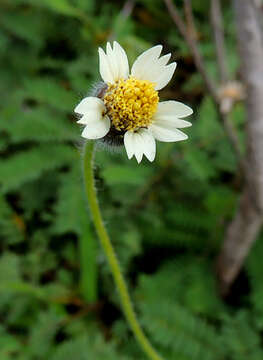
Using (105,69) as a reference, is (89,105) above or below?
below

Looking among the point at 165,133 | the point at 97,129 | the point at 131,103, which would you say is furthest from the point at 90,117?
the point at 165,133

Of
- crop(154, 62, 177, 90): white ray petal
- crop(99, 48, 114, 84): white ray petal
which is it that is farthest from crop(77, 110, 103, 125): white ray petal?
crop(154, 62, 177, 90): white ray petal

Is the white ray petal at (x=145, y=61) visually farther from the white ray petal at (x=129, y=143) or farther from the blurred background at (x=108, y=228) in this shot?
the blurred background at (x=108, y=228)

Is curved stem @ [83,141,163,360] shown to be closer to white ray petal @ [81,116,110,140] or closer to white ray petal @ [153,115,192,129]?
white ray petal @ [81,116,110,140]

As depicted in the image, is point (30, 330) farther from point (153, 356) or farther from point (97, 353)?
point (153, 356)

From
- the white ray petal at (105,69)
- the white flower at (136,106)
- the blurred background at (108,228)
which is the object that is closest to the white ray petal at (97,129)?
the white flower at (136,106)

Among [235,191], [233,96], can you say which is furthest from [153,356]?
[233,96]

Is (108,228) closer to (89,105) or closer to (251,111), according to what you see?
(251,111)
